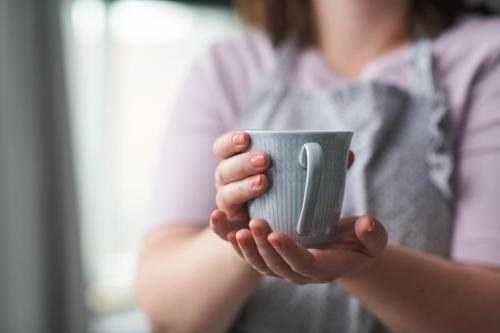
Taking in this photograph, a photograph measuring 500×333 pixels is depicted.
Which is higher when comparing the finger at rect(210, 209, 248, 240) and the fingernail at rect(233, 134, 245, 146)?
the fingernail at rect(233, 134, 245, 146)

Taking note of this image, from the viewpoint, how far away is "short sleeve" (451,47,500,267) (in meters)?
0.71

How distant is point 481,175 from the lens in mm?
739

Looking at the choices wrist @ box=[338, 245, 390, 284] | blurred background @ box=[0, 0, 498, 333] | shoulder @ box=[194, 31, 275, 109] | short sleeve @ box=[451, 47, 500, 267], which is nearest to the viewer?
wrist @ box=[338, 245, 390, 284]

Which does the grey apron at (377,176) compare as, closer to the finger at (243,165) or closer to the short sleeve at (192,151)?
the short sleeve at (192,151)

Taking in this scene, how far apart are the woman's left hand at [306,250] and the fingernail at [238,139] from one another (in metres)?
0.07

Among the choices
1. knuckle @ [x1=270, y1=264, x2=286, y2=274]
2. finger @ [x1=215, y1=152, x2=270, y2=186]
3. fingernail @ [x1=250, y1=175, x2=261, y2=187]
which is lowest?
knuckle @ [x1=270, y1=264, x2=286, y2=274]

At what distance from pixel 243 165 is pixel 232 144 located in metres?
0.03

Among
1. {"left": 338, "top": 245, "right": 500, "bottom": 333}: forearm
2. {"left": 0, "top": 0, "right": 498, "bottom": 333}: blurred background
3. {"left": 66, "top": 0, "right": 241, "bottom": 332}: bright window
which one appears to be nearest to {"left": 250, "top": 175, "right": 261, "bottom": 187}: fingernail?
{"left": 338, "top": 245, "right": 500, "bottom": 333}: forearm

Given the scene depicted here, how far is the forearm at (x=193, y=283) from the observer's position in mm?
655

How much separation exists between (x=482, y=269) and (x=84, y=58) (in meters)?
1.54

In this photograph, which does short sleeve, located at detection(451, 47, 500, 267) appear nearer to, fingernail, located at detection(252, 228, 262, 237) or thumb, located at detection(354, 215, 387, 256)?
thumb, located at detection(354, 215, 387, 256)

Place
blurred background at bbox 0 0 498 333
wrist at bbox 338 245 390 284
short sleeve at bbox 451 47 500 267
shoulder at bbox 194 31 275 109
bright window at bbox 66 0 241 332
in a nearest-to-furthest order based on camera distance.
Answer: wrist at bbox 338 245 390 284
short sleeve at bbox 451 47 500 267
shoulder at bbox 194 31 275 109
blurred background at bbox 0 0 498 333
bright window at bbox 66 0 241 332

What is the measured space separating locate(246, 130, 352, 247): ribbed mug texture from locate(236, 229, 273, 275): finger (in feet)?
0.11

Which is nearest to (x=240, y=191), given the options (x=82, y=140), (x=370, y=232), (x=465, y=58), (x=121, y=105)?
(x=370, y=232)
